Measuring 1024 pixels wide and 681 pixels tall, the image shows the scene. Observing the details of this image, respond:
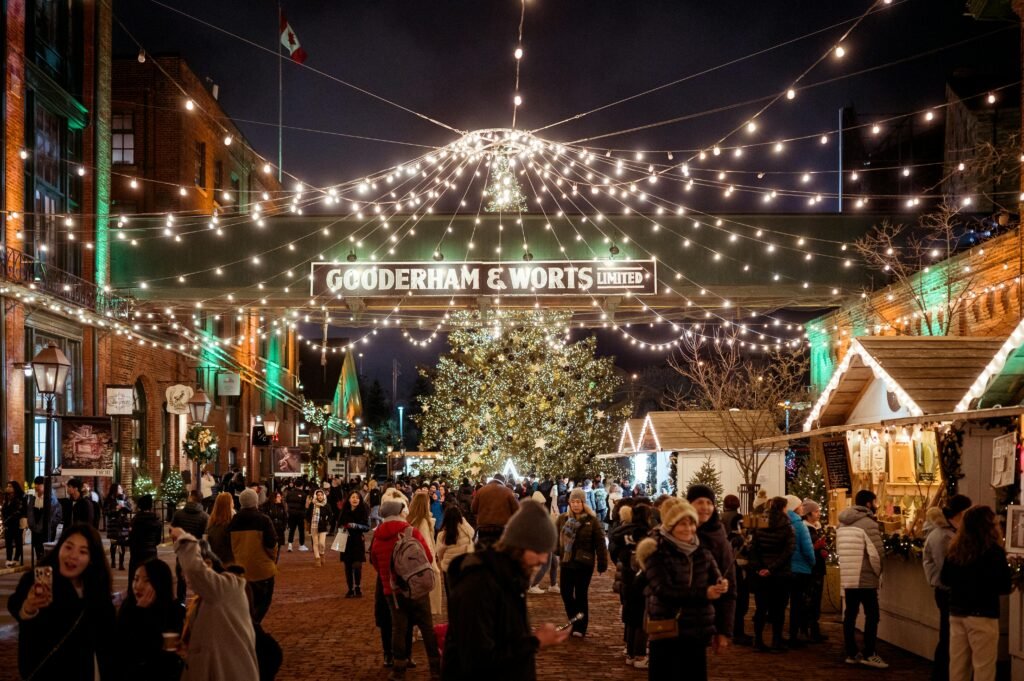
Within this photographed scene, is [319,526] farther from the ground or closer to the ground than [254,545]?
closer to the ground

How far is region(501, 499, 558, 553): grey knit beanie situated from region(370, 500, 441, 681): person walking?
512cm

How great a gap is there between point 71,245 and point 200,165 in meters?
11.7

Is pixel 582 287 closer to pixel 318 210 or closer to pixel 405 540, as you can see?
pixel 318 210

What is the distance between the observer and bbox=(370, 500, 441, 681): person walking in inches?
391

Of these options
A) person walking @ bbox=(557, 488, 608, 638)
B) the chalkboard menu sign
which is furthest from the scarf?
the chalkboard menu sign

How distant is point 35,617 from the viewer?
5750 mm

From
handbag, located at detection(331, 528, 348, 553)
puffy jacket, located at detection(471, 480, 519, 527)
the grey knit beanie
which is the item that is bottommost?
handbag, located at detection(331, 528, 348, 553)

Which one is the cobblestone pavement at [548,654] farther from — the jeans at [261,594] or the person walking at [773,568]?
the jeans at [261,594]

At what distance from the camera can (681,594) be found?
23.8ft

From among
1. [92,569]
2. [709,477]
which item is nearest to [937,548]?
[92,569]

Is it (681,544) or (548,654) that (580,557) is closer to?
(548,654)

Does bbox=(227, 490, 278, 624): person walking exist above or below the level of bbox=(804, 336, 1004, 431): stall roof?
below

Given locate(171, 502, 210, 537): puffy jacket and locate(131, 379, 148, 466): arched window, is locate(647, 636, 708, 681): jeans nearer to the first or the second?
locate(171, 502, 210, 537): puffy jacket

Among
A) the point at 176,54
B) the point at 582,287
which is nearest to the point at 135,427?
the point at 176,54
